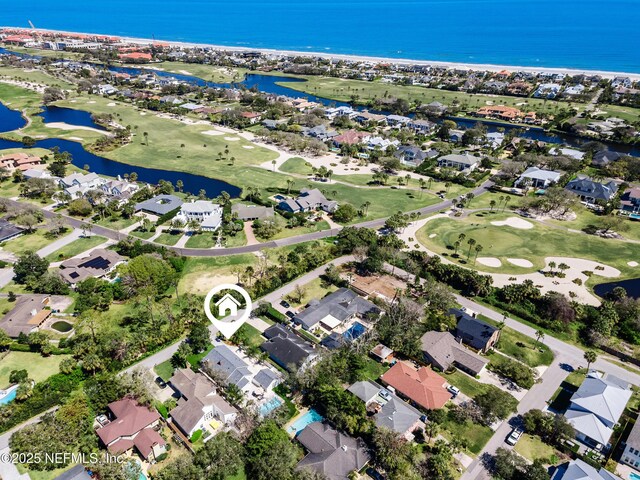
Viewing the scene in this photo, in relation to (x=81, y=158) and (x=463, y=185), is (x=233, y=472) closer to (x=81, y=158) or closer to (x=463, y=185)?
(x=463, y=185)

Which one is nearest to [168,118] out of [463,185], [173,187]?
[173,187]

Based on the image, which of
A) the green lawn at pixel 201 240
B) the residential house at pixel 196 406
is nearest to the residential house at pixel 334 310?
the residential house at pixel 196 406

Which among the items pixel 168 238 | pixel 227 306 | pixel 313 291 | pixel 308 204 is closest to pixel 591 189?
pixel 308 204

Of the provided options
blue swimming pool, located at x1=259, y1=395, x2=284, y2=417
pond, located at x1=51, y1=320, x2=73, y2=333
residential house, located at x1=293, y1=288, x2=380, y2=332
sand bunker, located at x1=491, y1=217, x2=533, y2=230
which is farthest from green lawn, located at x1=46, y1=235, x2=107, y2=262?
sand bunker, located at x1=491, y1=217, x2=533, y2=230

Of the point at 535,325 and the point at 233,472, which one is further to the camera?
the point at 535,325

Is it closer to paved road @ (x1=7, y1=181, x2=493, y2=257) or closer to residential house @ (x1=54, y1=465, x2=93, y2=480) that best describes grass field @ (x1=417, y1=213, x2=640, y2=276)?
paved road @ (x1=7, y1=181, x2=493, y2=257)
